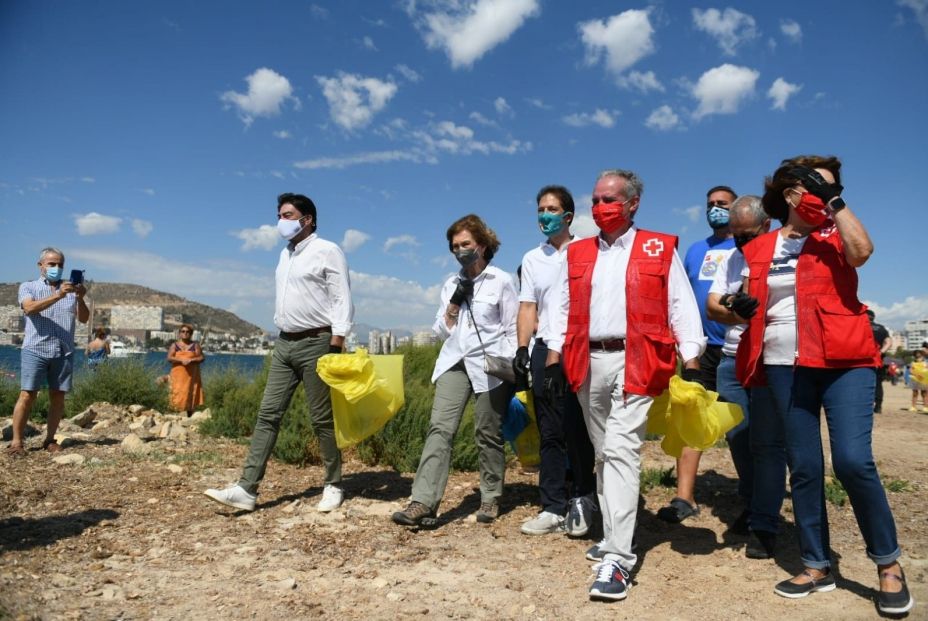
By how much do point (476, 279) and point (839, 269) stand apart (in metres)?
2.42

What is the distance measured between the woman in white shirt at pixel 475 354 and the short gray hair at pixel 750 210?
162 centimetres

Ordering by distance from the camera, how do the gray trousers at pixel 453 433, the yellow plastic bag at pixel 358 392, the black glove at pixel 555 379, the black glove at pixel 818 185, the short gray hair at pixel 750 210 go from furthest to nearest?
1. the yellow plastic bag at pixel 358 392
2. the gray trousers at pixel 453 433
3. the short gray hair at pixel 750 210
4. the black glove at pixel 555 379
5. the black glove at pixel 818 185

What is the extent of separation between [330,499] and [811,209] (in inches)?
148

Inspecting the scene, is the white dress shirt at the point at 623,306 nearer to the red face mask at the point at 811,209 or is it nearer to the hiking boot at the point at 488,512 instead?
the red face mask at the point at 811,209

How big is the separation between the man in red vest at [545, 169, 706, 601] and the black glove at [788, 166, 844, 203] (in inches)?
28.1

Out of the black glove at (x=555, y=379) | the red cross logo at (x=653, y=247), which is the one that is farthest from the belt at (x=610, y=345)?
the red cross logo at (x=653, y=247)

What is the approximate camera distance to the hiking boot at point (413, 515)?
4.52 m

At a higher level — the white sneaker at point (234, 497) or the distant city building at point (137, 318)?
the white sneaker at point (234, 497)

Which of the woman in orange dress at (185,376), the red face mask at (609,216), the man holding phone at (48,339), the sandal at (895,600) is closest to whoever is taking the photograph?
the sandal at (895,600)

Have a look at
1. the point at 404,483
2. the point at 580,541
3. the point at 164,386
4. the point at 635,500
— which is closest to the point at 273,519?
the point at 404,483

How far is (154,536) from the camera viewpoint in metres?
4.32

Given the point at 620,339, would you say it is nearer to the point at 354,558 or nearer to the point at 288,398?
the point at 354,558

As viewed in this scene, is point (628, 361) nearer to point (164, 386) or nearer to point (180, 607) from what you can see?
point (180, 607)

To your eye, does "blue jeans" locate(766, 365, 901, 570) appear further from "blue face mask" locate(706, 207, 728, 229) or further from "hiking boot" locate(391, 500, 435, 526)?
"hiking boot" locate(391, 500, 435, 526)
